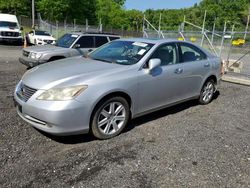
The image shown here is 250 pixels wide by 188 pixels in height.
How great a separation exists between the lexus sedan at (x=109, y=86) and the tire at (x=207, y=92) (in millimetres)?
396

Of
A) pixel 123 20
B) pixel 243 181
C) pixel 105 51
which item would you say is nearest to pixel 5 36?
pixel 105 51

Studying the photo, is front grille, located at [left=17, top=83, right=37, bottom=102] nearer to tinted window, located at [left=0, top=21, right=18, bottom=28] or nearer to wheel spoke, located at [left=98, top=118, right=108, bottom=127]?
wheel spoke, located at [left=98, top=118, right=108, bottom=127]

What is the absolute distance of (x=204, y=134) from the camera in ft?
16.4

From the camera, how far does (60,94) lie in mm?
3971

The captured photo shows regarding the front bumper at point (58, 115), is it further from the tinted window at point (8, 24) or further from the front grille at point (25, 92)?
the tinted window at point (8, 24)

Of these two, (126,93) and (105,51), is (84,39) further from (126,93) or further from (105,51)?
(126,93)

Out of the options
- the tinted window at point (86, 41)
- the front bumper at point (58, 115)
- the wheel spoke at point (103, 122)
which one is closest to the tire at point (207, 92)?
the wheel spoke at point (103, 122)

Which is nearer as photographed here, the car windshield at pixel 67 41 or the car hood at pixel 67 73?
the car hood at pixel 67 73

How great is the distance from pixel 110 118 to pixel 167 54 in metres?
1.82

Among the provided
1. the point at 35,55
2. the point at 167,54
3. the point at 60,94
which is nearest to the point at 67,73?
the point at 60,94

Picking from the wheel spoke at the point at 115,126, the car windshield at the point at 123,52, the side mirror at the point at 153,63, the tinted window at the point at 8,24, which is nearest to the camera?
the wheel spoke at the point at 115,126

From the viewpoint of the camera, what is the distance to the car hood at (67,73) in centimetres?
412

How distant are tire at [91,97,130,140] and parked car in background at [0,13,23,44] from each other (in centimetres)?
1944

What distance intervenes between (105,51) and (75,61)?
0.70 meters
